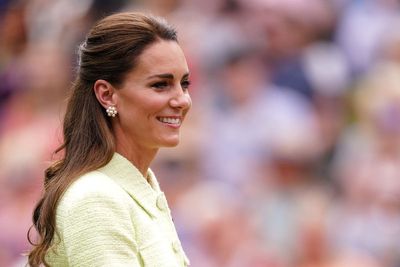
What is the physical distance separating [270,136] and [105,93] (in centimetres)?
382

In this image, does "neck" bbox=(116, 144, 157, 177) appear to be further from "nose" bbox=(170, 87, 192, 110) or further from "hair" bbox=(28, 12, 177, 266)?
"nose" bbox=(170, 87, 192, 110)

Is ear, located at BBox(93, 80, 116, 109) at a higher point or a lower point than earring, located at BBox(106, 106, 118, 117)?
higher

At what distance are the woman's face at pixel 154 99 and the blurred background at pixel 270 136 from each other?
295cm

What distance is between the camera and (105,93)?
10.5ft

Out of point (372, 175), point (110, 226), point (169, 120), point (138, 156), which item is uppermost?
point (169, 120)

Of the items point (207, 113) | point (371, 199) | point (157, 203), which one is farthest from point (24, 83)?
point (157, 203)

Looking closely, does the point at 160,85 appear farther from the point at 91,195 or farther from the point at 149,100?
the point at 91,195

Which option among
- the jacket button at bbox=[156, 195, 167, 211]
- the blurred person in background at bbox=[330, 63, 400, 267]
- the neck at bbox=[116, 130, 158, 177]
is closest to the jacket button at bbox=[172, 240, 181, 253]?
the jacket button at bbox=[156, 195, 167, 211]

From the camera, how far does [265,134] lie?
701 centimetres

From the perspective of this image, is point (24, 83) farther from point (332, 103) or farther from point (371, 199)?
point (371, 199)

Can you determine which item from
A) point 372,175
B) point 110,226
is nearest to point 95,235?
point 110,226

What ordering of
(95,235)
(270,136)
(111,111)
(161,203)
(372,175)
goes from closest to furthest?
(95,235)
(111,111)
(161,203)
(372,175)
(270,136)

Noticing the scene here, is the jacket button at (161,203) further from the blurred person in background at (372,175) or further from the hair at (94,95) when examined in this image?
the blurred person in background at (372,175)

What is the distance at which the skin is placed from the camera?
3193 mm
